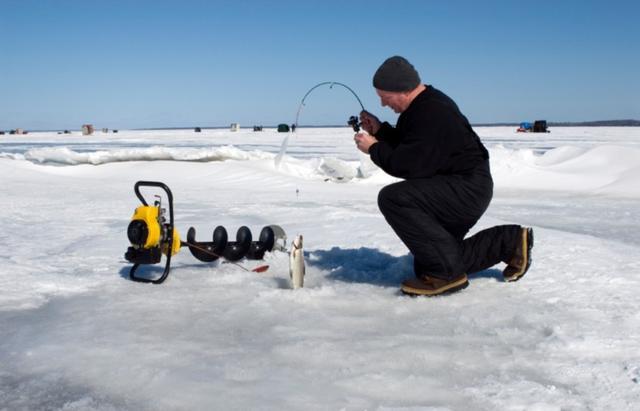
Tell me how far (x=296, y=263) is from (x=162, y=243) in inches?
26.4

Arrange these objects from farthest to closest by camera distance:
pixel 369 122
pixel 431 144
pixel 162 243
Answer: pixel 369 122 < pixel 162 243 < pixel 431 144

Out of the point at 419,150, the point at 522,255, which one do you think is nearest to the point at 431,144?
the point at 419,150

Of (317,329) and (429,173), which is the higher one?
(429,173)

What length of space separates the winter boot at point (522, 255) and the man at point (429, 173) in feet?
0.84

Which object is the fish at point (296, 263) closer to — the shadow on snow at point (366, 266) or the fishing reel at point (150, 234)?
the shadow on snow at point (366, 266)

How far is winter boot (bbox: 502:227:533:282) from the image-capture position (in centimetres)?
300

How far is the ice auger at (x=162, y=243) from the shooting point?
3014mm

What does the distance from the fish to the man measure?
1.42 ft

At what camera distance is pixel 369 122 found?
3.24 meters

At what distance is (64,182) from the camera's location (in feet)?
30.0

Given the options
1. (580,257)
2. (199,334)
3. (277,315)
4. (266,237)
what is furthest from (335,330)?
(580,257)

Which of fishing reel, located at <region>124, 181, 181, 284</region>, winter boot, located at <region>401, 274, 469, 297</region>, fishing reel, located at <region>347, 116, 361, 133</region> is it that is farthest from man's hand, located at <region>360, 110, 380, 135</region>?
fishing reel, located at <region>124, 181, 181, 284</region>

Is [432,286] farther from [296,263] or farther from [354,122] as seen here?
[354,122]

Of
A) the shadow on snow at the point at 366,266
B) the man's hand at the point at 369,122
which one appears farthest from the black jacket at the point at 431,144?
the shadow on snow at the point at 366,266
